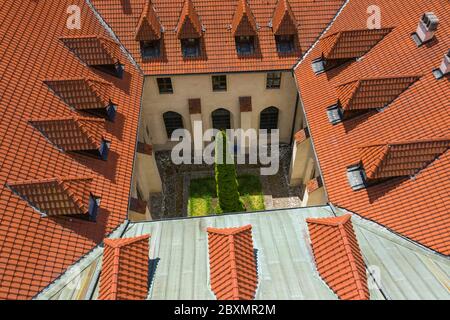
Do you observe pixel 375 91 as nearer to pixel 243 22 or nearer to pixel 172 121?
pixel 243 22

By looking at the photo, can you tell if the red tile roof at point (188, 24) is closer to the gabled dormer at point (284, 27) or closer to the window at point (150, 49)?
the window at point (150, 49)

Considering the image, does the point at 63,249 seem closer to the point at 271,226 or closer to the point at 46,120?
the point at 46,120

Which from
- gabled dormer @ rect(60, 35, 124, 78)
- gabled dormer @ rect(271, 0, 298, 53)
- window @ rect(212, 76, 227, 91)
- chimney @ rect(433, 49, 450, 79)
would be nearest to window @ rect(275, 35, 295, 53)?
gabled dormer @ rect(271, 0, 298, 53)

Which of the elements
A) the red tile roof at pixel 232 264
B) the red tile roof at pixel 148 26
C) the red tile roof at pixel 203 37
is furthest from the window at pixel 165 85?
the red tile roof at pixel 232 264

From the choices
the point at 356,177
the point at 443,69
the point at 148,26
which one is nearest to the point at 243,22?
the point at 148,26

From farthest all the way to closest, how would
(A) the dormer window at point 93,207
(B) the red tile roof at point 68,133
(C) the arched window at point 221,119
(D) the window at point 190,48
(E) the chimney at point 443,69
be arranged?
(C) the arched window at point 221,119 < (D) the window at point 190,48 < (B) the red tile roof at point 68,133 < (E) the chimney at point 443,69 < (A) the dormer window at point 93,207

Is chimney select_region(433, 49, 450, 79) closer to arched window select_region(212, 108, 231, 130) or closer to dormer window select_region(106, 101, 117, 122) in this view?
arched window select_region(212, 108, 231, 130)
